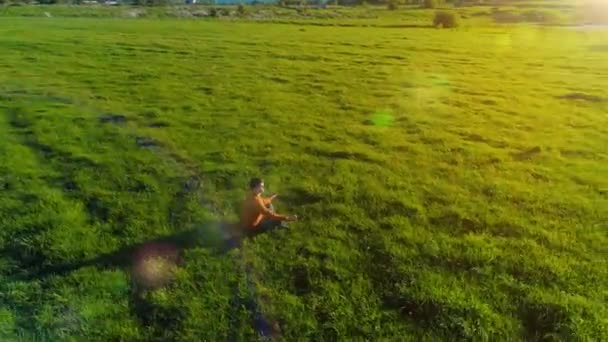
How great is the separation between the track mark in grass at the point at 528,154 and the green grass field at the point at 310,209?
0.11 m

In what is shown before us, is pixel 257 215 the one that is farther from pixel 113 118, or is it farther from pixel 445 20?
pixel 445 20

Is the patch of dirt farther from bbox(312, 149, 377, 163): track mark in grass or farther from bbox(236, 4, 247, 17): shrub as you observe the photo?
bbox(236, 4, 247, 17): shrub

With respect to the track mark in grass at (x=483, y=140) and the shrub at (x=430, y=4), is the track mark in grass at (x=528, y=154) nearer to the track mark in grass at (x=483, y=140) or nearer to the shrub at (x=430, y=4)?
the track mark in grass at (x=483, y=140)

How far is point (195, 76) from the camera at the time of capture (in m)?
23.7

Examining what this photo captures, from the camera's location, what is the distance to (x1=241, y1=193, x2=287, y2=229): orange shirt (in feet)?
28.6

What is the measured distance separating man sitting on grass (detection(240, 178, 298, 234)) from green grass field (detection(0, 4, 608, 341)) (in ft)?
0.94

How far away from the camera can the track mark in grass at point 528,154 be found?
1294 centimetres

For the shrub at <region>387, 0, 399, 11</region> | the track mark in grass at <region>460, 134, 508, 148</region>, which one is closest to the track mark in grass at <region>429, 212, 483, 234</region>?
the track mark in grass at <region>460, 134, 508, 148</region>

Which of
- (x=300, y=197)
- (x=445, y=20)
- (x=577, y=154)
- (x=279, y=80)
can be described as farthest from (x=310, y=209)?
(x=445, y=20)

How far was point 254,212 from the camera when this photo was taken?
8.78m

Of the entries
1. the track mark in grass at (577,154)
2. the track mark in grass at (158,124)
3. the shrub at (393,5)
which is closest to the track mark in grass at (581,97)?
the track mark in grass at (577,154)

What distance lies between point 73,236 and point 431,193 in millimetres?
6706

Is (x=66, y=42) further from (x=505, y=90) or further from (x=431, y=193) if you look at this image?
(x=431, y=193)

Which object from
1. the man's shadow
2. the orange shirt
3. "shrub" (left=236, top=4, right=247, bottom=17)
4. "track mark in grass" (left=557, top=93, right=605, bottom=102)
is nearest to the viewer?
the man's shadow
